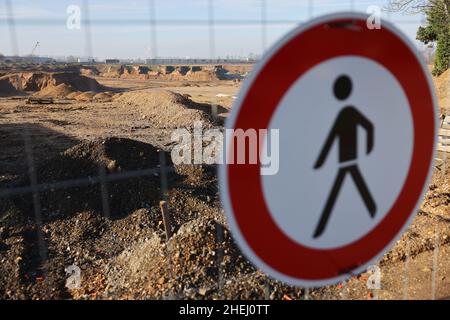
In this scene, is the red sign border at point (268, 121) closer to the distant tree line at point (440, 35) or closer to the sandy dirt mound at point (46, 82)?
the distant tree line at point (440, 35)

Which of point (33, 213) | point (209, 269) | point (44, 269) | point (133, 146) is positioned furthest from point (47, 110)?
point (209, 269)

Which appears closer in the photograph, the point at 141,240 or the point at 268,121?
the point at 268,121

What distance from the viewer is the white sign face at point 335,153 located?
896 mm

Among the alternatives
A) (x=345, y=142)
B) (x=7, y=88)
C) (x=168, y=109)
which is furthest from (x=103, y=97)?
(x=345, y=142)

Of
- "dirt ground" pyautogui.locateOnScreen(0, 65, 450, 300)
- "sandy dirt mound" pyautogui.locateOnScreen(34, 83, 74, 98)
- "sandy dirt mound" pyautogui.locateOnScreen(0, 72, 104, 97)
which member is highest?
"sandy dirt mound" pyautogui.locateOnScreen(0, 72, 104, 97)

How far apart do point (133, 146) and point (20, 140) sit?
24.0 feet

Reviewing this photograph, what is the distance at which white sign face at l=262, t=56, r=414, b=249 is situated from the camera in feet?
2.94

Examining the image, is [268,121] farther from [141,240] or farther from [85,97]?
[85,97]

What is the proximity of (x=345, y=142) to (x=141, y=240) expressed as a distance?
5.56 metres

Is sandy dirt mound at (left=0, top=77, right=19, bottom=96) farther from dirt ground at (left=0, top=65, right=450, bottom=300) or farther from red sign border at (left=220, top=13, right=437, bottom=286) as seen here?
red sign border at (left=220, top=13, right=437, bottom=286)

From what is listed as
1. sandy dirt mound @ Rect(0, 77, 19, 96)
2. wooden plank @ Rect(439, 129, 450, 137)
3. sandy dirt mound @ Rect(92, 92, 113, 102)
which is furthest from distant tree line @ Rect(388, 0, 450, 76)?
sandy dirt mound @ Rect(0, 77, 19, 96)

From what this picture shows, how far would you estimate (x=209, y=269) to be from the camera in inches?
178

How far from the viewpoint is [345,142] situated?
37.5 inches

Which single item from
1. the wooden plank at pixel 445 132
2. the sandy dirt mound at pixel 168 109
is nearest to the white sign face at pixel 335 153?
the wooden plank at pixel 445 132
